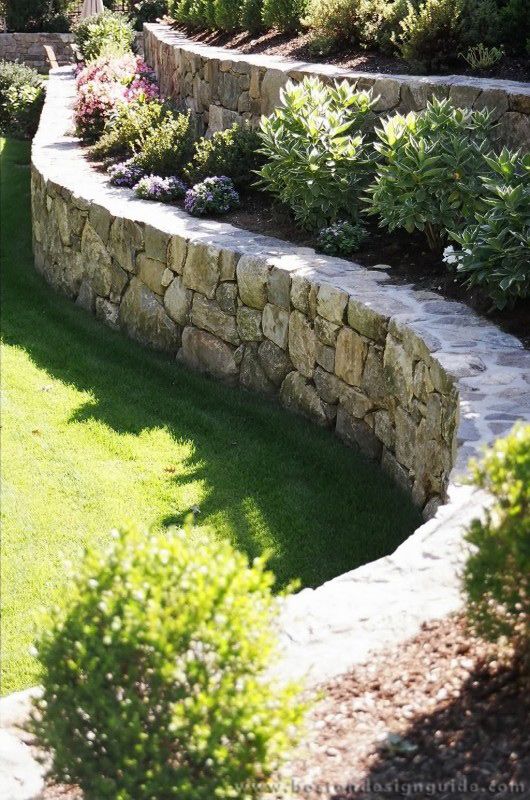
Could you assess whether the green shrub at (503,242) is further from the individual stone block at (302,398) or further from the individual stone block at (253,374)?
the individual stone block at (253,374)

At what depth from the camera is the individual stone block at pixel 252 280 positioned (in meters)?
6.62

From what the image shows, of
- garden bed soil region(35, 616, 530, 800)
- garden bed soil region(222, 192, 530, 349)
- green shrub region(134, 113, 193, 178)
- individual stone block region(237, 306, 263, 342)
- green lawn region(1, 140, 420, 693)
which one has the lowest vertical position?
green lawn region(1, 140, 420, 693)

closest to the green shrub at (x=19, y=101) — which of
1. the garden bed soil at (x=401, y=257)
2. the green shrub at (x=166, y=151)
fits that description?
the green shrub at (x=166, y=151)

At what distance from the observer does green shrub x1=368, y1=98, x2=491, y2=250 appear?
6.14m

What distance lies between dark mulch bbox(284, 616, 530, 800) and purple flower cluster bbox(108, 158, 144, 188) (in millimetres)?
7017

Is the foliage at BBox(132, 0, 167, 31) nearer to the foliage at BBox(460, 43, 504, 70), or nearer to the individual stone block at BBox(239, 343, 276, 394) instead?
the foliage at BBox(460, 43, 504, 70)

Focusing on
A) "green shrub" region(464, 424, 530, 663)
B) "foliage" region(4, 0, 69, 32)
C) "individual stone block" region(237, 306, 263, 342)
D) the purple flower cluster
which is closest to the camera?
"green shrub" region(464, 424, 530, 663)

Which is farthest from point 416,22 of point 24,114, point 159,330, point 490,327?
point 24,114

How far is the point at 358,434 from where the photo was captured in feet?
19.7

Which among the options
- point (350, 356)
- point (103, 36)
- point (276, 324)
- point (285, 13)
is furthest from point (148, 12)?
point (350, 356)

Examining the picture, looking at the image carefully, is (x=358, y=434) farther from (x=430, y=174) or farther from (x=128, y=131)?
(x=128, y=131)

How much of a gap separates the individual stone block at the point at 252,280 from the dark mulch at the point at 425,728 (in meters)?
3.92

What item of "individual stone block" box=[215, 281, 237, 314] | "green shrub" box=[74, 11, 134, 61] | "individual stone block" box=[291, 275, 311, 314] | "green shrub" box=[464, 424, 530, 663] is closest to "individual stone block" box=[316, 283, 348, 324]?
"individual stone block" box=[291, 275, 311, 314]

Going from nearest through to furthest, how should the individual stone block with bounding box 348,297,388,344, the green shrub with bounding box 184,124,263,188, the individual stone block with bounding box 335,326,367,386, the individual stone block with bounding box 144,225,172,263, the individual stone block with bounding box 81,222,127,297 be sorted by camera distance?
the individual stone block with bounding box 348,297,388,344 → the individual stone block with bounding box 335,326,367,386 → the individual stone block with bounding box 144,225,172,263 → the individual stone block with bounding box 81,222,127,297 → the green shrub with bounding box 184,124,263,188
